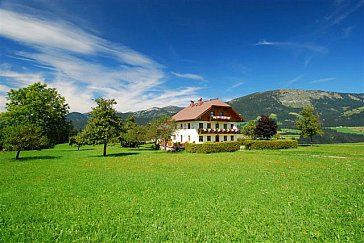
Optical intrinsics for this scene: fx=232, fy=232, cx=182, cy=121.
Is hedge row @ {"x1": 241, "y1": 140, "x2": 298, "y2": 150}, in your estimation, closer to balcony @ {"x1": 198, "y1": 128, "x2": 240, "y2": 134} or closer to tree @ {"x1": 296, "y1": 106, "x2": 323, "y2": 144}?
balcony @ {"x1": 198, "y1": 128, "x2": 240, "y2": 134}

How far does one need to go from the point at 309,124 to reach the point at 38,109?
57830 mm

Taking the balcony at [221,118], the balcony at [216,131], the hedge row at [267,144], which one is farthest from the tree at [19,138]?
the hedge row at [267,144]

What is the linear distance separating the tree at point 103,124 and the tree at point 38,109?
18495 mm

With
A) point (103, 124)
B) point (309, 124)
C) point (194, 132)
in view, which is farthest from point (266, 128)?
point (103, 124)

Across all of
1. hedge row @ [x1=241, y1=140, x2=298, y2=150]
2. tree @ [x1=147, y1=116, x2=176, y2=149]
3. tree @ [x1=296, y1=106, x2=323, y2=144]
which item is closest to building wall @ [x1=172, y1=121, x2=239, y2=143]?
tree @ [x1=147, y1=116, x2=176, y2=149]

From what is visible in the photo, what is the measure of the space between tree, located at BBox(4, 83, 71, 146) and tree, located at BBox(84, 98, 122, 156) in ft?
60.7

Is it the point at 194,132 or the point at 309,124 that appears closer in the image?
the point at 194,132

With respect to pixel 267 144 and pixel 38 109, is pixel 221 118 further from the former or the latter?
pixel 38 109

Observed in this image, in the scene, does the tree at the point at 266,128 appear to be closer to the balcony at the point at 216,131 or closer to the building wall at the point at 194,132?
the building wall at the point at 194,132

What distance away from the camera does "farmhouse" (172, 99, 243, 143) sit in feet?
160

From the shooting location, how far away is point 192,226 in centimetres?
709

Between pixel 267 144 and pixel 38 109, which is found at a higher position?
pixel 38 109

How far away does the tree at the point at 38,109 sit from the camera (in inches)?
1826

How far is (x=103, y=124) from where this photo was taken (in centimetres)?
3198
